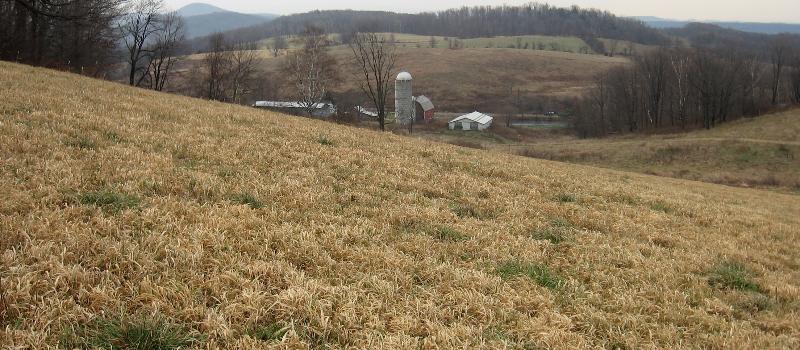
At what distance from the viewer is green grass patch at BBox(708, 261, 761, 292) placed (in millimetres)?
8405

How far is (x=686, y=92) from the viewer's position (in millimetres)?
91375

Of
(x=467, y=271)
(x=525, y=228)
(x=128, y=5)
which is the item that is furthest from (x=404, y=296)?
(x=128, y=5)

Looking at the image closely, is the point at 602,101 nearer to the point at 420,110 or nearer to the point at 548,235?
the point at 420,110

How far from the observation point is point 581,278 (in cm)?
778

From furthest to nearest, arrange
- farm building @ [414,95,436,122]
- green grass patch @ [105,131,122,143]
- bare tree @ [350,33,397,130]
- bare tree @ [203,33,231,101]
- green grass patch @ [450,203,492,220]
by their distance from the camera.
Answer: farm building @ [414,95,436,122] < bare tree @ [203,33,231,101] < bare tree @ [350,33,397,130] < green grass patch @ [105,131,122,143] < green grass patch @ [450,203,492,220]

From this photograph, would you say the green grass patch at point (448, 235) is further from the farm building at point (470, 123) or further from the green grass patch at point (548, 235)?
the farm building at point (470, 123)

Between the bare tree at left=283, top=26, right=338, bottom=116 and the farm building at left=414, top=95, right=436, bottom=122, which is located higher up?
the bare tree at left=283, top=26, right=338, bottom=116

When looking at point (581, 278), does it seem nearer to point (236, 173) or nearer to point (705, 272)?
point (705, 272)

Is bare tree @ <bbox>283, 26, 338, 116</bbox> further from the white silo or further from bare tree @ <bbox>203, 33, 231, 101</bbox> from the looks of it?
the white silo

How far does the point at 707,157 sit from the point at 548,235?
57787 millimetres

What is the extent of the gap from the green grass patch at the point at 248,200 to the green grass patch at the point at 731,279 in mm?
7866

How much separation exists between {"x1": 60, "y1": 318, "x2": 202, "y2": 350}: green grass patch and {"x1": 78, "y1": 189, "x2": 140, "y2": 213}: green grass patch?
10.8ft

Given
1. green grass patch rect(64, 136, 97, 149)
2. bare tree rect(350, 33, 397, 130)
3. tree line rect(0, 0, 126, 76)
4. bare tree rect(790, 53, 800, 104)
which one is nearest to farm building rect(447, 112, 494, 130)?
bare tree rect(350, 33, 397, 130)

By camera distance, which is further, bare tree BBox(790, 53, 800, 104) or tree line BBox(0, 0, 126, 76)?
bare tree BBox(790, 53, 800, 104)
